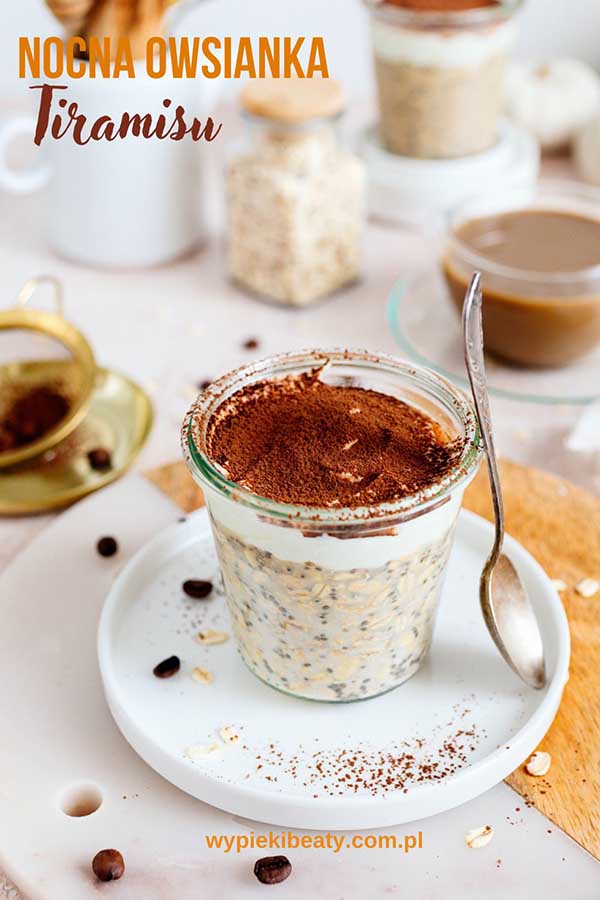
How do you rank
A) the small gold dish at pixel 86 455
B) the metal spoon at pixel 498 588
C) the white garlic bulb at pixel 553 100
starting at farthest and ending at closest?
the white garlic bulb at pixel 553 100 < the small gold dish at pixel 86 455 < the metal spoon at pixel 498 588

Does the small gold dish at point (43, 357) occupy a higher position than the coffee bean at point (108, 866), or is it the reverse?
the coffee bean at point (108, 866)

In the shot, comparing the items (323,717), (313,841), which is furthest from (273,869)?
(323,717)

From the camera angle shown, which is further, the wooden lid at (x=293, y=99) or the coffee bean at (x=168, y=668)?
the wooden lid at (x=293, y=99)

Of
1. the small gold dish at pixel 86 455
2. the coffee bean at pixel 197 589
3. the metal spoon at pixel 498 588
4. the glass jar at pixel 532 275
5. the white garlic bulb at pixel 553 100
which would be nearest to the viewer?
the metal spoon at pixel 498 588

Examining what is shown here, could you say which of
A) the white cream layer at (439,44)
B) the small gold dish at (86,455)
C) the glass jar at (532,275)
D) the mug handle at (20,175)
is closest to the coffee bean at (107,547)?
the small gold dish at (86,455)

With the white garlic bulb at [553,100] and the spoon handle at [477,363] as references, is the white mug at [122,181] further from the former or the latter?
the spoon handle at [477,363]

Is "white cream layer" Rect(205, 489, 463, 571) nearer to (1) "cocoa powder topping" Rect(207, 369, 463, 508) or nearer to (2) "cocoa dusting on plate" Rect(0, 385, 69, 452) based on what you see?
(1) "cocoa powder topping" Rect(207, 369, 463, 508)
